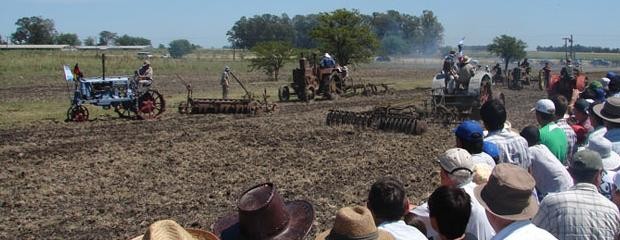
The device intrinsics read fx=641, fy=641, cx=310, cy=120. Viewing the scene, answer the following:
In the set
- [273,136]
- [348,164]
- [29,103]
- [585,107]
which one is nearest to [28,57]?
[29,103]

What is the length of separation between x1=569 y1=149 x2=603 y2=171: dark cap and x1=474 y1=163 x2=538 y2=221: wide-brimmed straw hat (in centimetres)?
84

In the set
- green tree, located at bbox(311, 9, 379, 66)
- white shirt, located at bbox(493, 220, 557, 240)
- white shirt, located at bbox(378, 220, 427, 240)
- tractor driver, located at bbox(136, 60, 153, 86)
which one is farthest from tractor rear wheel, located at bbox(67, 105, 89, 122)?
green tree, located at bbox(311, 9, 379, 66)

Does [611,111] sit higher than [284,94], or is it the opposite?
[611,111]

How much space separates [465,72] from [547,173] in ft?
41.8

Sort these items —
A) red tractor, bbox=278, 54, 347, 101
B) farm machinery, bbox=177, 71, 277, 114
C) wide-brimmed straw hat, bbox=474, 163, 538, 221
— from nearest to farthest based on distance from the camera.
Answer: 1. wide-brimmed straw hat, bbox=474, 163, 538, 221
2. farm machinery, bbox=177, 71, 277, 114
3. red tractor, bbox=278, 54, 347, 101

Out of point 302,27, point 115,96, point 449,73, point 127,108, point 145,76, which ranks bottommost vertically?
point 127,108

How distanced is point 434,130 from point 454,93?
7.85 ft

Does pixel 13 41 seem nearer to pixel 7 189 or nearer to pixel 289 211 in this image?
pixel 7 189

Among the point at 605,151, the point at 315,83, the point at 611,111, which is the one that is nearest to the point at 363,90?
the point at 315,83

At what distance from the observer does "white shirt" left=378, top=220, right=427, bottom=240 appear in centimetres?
382

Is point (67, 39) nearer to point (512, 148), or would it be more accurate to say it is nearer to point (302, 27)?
point (302, 27)

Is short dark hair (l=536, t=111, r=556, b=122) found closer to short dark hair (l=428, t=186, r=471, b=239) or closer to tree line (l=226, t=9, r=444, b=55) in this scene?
short dark hair (l=428, t=186, r=471, b=239)

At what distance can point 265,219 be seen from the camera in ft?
12.2

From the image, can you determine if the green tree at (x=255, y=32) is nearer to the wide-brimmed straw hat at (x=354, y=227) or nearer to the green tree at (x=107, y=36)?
the green tree at (x=107, y=36)
